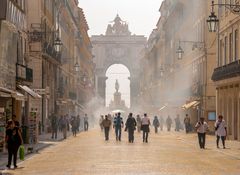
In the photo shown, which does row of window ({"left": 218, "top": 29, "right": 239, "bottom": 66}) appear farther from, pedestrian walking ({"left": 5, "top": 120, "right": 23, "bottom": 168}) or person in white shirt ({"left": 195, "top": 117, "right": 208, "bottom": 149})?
pedestrian walking ({"left": 5, "top": 120, "right": 23, "bottom": 168})

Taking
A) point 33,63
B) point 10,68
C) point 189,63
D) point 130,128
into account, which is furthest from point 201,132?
point 189,63

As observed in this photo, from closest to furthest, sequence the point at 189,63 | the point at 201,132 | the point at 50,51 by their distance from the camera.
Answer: the point at 201,132 < the point at 50,51 < the point at 189,63

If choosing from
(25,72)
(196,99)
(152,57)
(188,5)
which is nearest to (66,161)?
(25,72)

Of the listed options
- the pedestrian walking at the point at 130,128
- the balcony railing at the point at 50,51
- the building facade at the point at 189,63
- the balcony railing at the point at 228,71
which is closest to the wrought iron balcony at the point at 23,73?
the pedestrian walking at the point at 130,128

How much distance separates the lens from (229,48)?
4731 cm

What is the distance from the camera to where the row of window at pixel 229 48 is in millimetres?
45219

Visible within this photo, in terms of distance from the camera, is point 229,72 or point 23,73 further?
point 229,72

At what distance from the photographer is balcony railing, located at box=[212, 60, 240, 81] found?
42469 mm

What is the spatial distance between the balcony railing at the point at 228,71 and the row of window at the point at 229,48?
2.10 feet

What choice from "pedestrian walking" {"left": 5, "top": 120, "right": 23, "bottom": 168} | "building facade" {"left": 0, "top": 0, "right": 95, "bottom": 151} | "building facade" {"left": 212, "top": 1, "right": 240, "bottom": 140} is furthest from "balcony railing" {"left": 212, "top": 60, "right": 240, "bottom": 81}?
"pedestrian walking" {"left": 5, "top": 120, "right": 23, "bottom": 168}

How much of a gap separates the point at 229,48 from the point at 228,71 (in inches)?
110

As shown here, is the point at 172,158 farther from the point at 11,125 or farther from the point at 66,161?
the point at 11,125

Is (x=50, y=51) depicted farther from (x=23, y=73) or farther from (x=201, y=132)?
(x=201, y=132)

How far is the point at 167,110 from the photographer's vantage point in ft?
319
